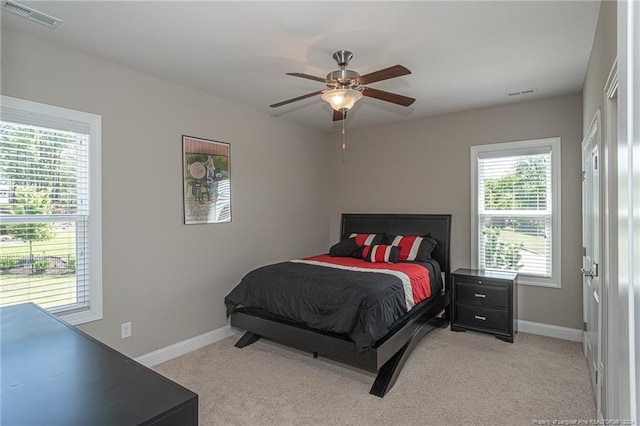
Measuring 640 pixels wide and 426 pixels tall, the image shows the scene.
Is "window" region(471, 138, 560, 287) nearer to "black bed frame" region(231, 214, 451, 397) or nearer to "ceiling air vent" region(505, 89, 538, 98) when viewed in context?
"black bed frame" region(231, 214, 451, 397)

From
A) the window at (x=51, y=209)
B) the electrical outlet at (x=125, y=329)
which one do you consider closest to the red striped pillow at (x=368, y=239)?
the electrical outlet at (x=125, y=329)

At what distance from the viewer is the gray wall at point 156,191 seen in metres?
2.70

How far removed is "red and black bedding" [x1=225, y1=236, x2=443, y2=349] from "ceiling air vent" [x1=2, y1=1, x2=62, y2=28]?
8.35 ft

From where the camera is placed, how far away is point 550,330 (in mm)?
3854

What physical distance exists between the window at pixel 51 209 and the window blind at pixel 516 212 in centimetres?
421

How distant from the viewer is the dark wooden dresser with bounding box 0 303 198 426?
2.77 feet

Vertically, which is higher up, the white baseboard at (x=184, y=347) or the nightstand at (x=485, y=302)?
the nightstand at (x=485, y=302)

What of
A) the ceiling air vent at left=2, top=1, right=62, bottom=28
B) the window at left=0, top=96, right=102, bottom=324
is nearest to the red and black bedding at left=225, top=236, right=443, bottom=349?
the window at left=0, top=96, right=102, bottom=324

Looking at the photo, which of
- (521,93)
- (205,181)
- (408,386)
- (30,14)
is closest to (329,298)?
(408,386)

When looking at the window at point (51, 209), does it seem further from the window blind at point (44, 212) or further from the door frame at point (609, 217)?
the door frame at point (609, 217)

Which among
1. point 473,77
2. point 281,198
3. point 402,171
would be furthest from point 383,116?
point 281,198

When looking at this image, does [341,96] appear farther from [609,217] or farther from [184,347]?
[184,347]

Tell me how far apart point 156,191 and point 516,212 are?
4045 mm

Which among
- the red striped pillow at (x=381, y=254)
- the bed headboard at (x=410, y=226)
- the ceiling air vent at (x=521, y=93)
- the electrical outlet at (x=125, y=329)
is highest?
the ceiling air vent at (x=521, y=93)
